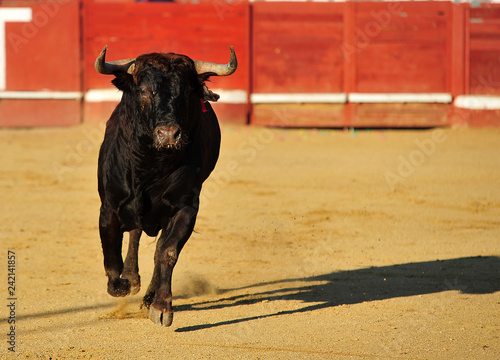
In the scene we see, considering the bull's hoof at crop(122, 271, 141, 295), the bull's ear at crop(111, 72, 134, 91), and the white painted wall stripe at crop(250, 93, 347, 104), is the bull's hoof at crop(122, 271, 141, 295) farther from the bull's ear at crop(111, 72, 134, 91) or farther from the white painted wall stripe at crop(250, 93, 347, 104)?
the white painted wall stripe at crop(250, 93, 347, 104)

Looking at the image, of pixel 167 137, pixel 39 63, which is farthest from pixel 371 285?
pixel 39 63

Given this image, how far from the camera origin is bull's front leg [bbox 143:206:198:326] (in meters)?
3.81

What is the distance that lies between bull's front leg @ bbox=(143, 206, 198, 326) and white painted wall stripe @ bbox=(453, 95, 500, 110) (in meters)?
9.27

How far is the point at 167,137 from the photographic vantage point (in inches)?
143

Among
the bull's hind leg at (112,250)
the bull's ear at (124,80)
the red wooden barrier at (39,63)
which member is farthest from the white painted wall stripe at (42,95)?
the bull's ear at (124,80)

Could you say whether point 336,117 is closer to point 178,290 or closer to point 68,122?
point 68,122

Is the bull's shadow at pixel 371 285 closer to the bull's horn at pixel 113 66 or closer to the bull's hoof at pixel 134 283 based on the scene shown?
the bull's hoof at pixel 134 283

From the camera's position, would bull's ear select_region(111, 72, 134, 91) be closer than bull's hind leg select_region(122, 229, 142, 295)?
Yes

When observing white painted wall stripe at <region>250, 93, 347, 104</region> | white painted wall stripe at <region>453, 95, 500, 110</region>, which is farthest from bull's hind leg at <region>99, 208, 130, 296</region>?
white painted wall stripe at <region>453, 95, 500, 110</region>

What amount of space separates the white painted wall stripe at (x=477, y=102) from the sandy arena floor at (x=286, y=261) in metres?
2.21

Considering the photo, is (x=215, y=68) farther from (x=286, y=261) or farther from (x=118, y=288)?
(x=286, y=261)

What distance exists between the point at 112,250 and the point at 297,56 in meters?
8.86

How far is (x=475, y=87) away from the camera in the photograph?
12703mm

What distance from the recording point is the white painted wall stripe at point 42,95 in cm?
1234
